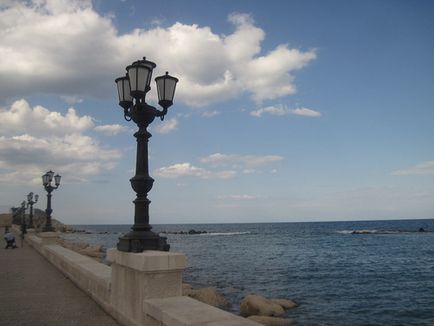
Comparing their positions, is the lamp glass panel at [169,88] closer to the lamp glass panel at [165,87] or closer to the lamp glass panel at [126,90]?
the lamp glass panel at [165,87]

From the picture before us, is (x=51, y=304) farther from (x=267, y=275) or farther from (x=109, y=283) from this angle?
(x=267, y=275)

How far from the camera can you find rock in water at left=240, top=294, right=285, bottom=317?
1435 centimetres

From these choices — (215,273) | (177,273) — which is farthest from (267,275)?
(177,273)

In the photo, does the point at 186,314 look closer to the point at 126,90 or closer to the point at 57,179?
the point at 126,90

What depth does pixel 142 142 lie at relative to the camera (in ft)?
21.4

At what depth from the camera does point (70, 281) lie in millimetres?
11031

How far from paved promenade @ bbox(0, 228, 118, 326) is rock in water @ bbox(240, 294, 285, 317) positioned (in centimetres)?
638

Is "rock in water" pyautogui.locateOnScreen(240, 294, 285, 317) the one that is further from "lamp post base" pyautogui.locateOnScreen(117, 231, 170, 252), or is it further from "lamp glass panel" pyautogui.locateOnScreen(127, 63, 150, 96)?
"lamp glass panel" pyautogui.locateOnScreen(127, 63, 150, 96)

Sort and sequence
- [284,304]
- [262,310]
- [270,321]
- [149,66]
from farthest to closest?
[284,304]
[262,310]
[270,321]
[149,66]

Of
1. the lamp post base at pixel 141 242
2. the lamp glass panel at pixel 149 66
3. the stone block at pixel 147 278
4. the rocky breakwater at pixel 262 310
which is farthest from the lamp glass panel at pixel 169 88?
the rocky breakwater at pixel 262 310

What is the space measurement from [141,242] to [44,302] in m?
3.64

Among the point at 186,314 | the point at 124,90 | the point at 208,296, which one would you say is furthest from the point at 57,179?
the point at 186,314

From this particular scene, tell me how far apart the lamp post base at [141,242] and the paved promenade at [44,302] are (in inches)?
56.6

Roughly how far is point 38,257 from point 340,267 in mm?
22446
